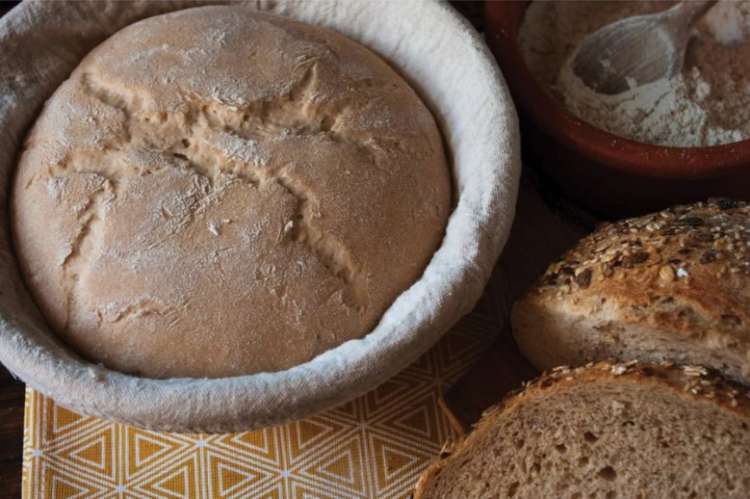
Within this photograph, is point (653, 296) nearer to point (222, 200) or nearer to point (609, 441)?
point (609, 441)

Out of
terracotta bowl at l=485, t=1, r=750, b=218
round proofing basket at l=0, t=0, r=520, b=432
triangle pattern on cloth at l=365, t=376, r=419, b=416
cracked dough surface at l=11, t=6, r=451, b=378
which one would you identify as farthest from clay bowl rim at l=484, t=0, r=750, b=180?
triangle pattern on cloth at l=365, t=376, r=419, b=416

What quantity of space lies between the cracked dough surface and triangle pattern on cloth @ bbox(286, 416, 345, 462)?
268mm

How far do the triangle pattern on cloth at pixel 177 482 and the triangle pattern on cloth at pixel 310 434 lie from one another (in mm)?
166

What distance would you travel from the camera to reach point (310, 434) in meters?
1.45

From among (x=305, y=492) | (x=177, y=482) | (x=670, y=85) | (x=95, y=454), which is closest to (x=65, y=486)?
(x=95, y=454)

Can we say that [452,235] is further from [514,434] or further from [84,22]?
[84,22]

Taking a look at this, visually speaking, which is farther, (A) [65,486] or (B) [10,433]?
(B) [10,433]

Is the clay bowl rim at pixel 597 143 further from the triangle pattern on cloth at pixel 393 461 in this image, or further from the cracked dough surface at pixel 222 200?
the triangle pattern on cloth at pixel 393 461

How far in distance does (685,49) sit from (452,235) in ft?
2.17

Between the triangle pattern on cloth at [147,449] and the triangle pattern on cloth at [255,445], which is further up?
the triangle pattern on cloth at [147,449]

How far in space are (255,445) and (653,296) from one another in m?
0.70

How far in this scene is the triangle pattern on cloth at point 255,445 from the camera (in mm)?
1432

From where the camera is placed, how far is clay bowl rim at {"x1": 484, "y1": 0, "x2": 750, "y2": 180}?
4.71ft

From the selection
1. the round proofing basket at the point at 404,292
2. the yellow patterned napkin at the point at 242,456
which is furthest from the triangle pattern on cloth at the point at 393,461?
the round proofing basket at the point at 404,292
